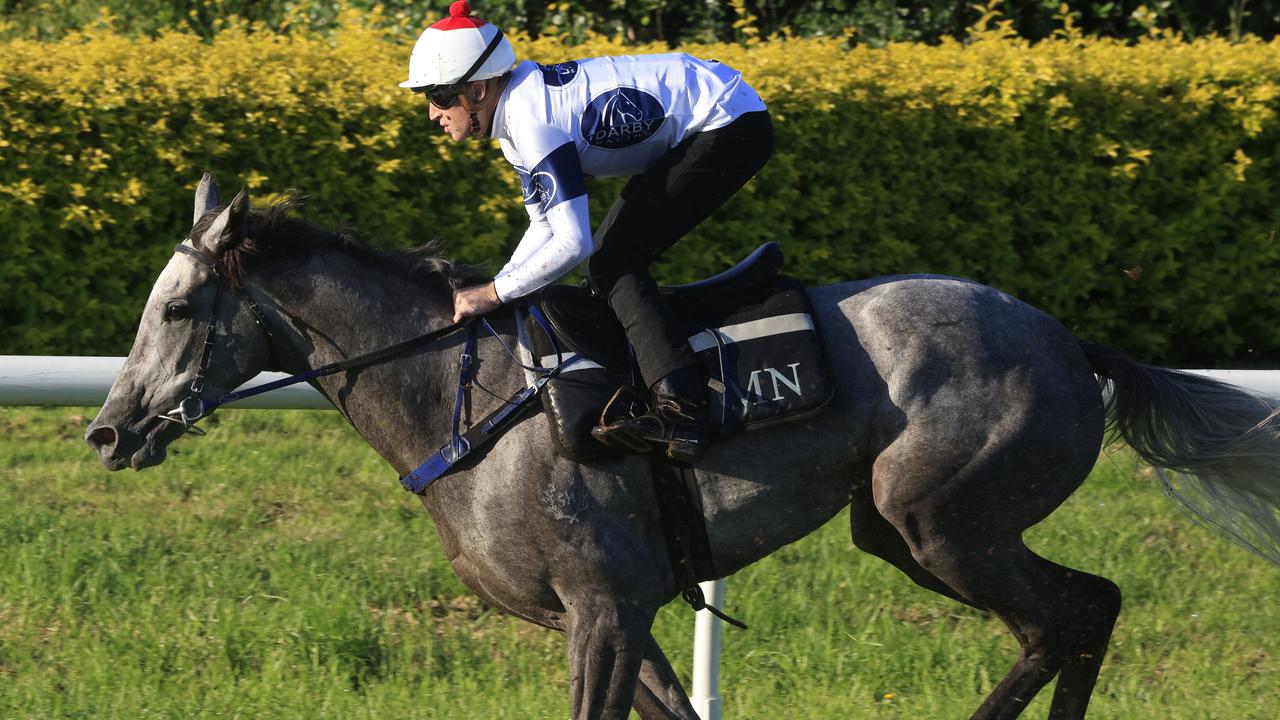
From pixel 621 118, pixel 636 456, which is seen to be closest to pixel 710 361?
pixel 636 456

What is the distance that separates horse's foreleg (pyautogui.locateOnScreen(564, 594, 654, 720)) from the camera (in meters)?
3.76

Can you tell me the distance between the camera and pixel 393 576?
5574 mm

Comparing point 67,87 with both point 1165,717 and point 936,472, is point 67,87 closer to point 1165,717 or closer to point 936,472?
point 936,472

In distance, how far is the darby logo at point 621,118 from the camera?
12.4 ft

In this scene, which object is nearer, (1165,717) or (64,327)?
(1165,717)

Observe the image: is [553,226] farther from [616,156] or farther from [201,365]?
[201,365]

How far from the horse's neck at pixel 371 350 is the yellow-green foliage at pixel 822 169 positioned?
3.29m

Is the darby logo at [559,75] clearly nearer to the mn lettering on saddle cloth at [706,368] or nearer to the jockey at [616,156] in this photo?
the jockey at [616,156]

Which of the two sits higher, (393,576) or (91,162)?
(91,162)

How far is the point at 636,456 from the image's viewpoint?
3.87 metres

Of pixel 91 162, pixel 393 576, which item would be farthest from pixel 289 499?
pixel 91 162

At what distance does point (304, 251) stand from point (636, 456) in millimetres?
1037

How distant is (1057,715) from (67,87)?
5.27 meters

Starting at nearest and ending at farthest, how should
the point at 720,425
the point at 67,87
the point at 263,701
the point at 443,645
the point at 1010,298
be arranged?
the point at 720,425 < the point at 1010,298 < the point at 263,701 < the point at 443,645 < the point at 67,87
